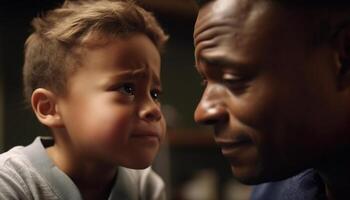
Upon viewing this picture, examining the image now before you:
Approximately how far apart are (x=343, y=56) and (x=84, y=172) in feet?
1.47

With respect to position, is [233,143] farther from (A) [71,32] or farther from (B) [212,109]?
(A) [71,32]

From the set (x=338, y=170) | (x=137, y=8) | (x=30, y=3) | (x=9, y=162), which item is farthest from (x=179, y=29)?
(x=338, y=170)

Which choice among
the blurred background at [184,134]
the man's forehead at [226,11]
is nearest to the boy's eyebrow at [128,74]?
the man's forehead at [226,11]

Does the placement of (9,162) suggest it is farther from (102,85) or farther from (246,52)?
(246,52)

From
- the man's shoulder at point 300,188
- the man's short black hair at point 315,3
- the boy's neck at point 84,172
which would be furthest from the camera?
the boy's neck at point 84,172

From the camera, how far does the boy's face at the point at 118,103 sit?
708 mm

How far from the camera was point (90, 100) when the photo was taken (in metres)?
0.74

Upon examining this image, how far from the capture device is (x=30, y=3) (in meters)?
1.01

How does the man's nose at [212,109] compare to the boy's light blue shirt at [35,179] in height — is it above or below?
above

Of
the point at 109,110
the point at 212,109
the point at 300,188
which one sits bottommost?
the point at 300,188

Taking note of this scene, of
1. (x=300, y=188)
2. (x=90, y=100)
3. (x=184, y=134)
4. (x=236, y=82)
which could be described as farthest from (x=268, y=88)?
(x=184, y=134)

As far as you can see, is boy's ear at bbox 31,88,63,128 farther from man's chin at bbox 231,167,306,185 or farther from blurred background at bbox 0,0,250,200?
blurred background at bbox 0,0,250,200

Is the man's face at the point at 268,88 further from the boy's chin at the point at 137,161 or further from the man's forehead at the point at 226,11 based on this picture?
the boy's chin at the point at 137,161

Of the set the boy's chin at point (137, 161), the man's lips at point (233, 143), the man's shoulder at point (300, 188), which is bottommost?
the man's shoulder at point (300, 188)
